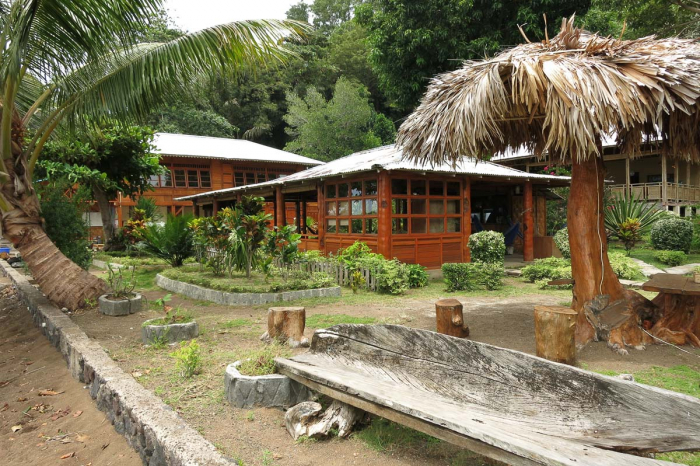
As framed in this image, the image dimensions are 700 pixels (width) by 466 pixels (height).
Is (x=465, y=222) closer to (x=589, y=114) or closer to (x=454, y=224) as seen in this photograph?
(x=454, y=224)

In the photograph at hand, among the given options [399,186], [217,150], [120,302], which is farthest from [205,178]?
[120,302]

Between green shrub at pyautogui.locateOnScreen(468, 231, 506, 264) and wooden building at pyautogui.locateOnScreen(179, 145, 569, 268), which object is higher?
wooden building at pyautogui.locateOnScreen(179, 145, 569, 268)

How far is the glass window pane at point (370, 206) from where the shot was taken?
11688 mm

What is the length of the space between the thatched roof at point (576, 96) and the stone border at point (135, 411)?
3.96m

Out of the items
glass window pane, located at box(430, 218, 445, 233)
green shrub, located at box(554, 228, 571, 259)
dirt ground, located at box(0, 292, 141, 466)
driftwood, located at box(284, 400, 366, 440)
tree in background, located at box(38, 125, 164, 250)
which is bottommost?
dirt ground, located at box(0, 292, 141, 466)

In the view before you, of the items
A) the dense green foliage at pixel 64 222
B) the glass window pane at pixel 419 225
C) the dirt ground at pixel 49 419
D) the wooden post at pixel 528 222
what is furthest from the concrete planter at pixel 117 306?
the wooden post at pixel 528 222

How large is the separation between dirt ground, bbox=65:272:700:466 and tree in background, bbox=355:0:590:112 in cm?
1041

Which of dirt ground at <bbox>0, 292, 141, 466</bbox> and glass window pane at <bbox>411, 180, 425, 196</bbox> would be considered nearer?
dirt ground at <bbox>0, 292, 141, 466</bbox>

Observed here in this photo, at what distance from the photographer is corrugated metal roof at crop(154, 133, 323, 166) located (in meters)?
24.5

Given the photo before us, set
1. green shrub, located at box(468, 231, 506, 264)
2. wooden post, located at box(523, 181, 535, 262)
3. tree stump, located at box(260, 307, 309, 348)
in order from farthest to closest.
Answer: wooden post, located at box(523, 181, 535, 262) → green shrub, located at box(468, 231, 506, 264) → tree stump, located at box(260, 307, 309, 348)

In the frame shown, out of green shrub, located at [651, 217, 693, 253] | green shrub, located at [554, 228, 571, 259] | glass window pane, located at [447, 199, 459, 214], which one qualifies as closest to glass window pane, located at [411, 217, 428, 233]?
glass window pane, located at [447, 199, 459, 214]

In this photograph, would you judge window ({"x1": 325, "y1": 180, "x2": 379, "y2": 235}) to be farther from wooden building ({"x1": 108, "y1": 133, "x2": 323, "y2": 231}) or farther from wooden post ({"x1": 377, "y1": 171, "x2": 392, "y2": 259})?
wooden building ({"x1": 108, "y1": 133, "x2": 323, "y2": 231})

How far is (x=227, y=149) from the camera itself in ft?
88.1

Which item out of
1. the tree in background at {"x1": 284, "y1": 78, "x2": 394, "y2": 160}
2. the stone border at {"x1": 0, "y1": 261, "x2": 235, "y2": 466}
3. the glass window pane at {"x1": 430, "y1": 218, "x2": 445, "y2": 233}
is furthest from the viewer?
the tree in background at {"x1": 284, "y1": 78, "x2": 394, "y2": 160}
